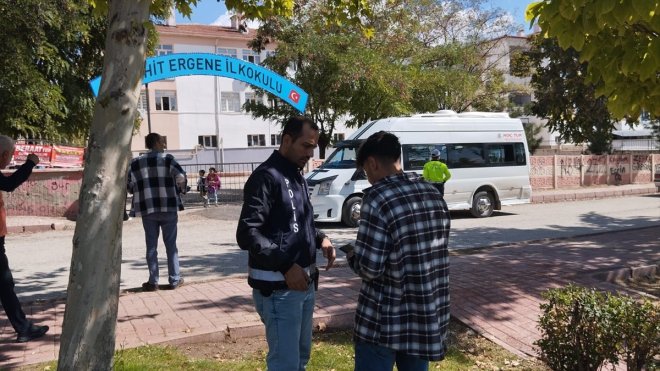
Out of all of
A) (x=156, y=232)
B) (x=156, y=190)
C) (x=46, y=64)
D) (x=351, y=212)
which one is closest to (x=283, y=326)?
(x=156, y=190)

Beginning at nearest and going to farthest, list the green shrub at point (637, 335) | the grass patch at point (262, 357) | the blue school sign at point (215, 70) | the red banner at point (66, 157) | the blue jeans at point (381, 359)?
the blue jeans at point (381, 359)
the green shrub at point (637, 335)
the grass patch at point (262, 357)
the blue school sign at point (215, 70)
the red banner at point (66, 157)

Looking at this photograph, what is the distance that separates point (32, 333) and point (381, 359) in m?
3.43

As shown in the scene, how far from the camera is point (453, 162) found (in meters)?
14.8

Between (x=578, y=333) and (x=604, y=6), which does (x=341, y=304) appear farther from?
(x=604, y=6)

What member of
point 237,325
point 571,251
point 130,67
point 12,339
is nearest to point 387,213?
point 130,67

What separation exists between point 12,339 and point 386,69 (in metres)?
15.4

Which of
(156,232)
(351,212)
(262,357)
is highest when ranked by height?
(156,232)

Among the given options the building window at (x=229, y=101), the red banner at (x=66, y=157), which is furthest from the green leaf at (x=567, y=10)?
the building window at (x=229, y=101)

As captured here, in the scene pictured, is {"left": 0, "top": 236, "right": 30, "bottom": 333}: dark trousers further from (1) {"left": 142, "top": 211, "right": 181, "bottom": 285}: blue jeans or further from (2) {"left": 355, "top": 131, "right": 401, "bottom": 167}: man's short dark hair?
(2) {"left": 355, "top": 131, "right": 401, "bottom": 167}: man's short dark hair

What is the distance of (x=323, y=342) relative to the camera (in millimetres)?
4949

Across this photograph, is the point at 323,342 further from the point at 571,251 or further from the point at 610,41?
the point at 571,251

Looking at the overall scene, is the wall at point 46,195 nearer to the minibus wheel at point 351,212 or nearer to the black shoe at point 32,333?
the minibus wheel at point 351,212

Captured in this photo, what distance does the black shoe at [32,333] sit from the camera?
185 inches

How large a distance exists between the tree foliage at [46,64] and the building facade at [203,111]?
21.0 m
